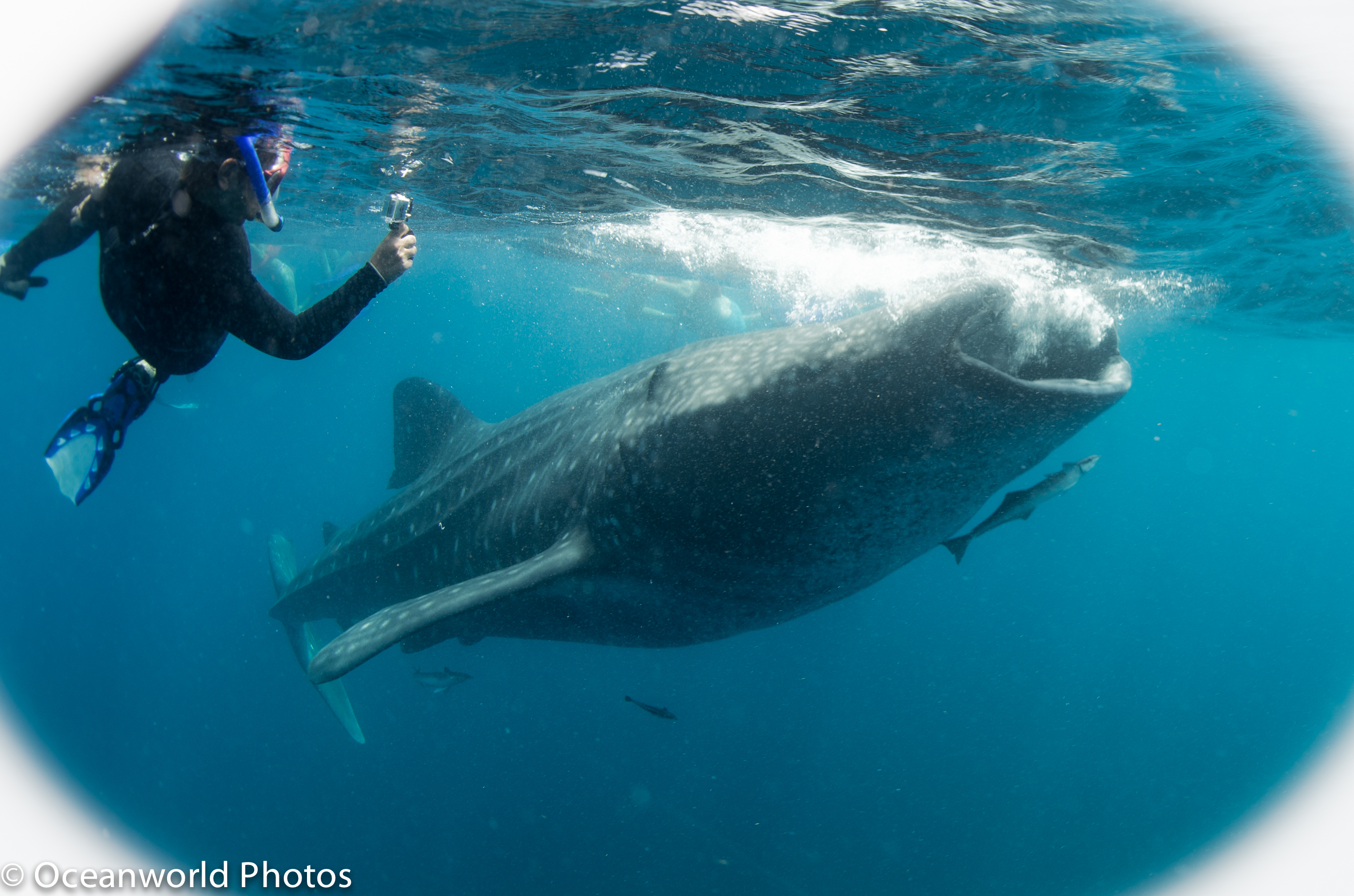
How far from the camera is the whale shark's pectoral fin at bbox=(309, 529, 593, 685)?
4.19m

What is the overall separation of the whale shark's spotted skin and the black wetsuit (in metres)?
1.96

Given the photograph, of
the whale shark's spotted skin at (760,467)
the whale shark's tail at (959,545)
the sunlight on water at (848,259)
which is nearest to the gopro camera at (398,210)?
the whale shark's spotted skin at (760,467)

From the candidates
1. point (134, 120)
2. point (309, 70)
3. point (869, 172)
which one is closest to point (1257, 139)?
point (869, 172)

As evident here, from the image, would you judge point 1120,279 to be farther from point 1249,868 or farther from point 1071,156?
point 1249,868

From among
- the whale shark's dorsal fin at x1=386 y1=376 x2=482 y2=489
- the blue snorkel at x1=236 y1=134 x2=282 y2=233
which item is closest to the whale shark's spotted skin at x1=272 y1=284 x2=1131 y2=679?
the whale shark's dorsal fin at x1=386 y1=376 x2=482 y2=489

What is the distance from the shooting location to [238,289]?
3.64 metres

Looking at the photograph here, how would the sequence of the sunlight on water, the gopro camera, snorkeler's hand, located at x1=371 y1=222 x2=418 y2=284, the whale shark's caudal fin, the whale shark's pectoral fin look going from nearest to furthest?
1. the gopro camera
2. snorkeler's hand, located at x1=371 y1=222 x2=418 y2=284
3. the whale shark's pectoral fin
4. the whale shark's caudal fin
5. the sunlight on water

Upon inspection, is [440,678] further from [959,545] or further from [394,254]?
[959,545]

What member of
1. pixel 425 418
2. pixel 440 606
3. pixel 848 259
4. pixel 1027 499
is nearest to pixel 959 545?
pixel 1027 499

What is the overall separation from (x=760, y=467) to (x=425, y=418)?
5.74m

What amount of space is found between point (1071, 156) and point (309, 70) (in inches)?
369

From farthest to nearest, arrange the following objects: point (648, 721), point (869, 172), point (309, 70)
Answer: point (648, 721) → point (869, 172) → point (309, 70)

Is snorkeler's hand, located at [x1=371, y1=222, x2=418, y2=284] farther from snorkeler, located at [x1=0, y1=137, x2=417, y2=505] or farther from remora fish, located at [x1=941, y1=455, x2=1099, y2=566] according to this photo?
remora fish, located at [x1=941, y1=455, x2=1099, y2=566]

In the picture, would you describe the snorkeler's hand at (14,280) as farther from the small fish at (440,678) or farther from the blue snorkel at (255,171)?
the small fish at (440,678)
